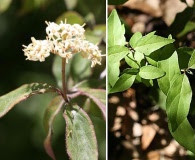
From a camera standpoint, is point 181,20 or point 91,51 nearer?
point 91,51

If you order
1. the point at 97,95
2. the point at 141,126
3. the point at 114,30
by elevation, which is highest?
the point at 114,30

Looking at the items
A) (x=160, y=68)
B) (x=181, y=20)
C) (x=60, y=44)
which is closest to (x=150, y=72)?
(x=160, y=68)

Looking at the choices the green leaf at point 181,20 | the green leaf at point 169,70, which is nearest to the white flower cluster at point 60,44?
the green leaf at point 169,70

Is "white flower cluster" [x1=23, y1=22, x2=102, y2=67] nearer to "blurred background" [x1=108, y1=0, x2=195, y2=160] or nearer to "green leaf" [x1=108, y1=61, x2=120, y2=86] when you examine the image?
"green leaf" [x1=108, y1=61, x2=120, y2=86]

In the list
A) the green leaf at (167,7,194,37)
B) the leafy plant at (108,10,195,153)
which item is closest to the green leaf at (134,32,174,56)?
the leafy plant at (108,10,195,153)

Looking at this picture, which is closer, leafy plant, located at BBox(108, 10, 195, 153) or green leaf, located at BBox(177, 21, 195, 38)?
leafy plant, located at BBox(108, 10, 195, 153)

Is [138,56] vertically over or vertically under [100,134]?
over

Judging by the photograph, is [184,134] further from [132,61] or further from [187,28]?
[187,28]

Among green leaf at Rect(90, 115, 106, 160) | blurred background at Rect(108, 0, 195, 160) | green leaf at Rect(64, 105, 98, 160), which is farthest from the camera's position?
blurred background at Rect(108, 0, 195, 160)
